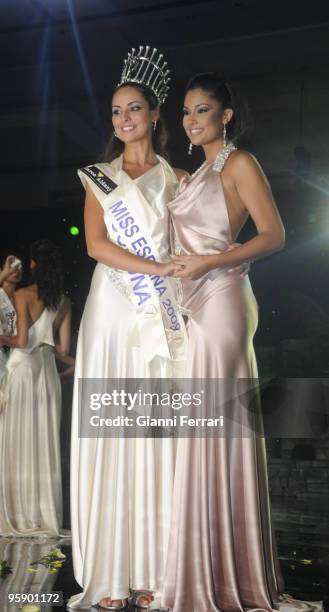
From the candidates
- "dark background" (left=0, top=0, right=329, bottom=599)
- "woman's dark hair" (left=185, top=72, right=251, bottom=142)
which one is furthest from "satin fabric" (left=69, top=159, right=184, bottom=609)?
"dark background" (left=0, top=0, right=329, bottom=599)

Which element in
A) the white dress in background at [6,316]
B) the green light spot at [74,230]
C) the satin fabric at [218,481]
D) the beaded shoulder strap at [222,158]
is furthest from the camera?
the white dress in background at [6,316]

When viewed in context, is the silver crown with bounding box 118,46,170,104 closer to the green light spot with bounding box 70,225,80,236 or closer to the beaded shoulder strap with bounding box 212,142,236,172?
the beaded shoulder strap with bounding box 212,142,236,172

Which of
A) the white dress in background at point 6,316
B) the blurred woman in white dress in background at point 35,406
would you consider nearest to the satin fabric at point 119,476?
the blurred woman in white dress in background at point 35,406

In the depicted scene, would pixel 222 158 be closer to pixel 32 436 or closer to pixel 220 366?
pixel 220 366

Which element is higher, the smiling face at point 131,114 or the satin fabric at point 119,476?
the smiling face at point 131,114

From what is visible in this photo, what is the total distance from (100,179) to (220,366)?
2.49 feet

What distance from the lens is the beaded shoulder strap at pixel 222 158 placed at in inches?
109

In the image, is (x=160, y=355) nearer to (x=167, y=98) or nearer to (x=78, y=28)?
(x=167, y=98)

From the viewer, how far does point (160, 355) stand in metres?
2.86

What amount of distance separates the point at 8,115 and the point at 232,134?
1474 millimetres

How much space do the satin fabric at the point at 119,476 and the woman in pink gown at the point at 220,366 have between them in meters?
0.13

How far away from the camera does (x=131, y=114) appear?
296 centimetres

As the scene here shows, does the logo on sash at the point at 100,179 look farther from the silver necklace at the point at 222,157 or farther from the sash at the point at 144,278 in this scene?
the silver necklace at the point at 222,157

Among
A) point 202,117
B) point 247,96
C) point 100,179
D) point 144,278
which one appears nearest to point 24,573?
point 144,278
